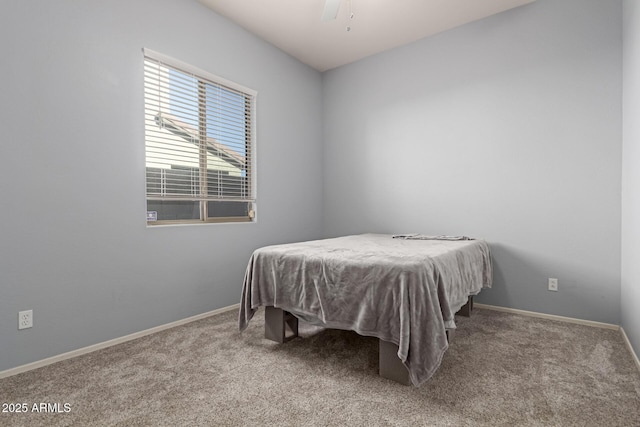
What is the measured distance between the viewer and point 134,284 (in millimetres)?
2449

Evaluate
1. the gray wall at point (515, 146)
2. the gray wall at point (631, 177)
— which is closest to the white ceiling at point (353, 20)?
the gray wall at point (515, 146)

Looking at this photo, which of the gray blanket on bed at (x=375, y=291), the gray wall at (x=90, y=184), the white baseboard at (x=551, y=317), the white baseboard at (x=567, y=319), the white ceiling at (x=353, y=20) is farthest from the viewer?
the white ceiling at (x=353, y=20)

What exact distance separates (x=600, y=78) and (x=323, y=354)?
9.82 feet

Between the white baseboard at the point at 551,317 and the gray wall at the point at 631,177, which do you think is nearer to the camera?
the gray wall at the point at 631,177

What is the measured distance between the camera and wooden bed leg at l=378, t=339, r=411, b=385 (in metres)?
1.75

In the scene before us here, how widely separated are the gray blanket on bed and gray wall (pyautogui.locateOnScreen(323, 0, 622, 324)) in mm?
889

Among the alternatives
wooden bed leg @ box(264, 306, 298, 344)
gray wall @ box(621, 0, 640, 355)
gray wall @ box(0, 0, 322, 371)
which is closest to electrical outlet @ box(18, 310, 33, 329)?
gray wall @ box(0, 0, 322, 371)

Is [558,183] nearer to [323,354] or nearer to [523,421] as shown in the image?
[523,421]

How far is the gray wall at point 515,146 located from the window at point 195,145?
148 cm

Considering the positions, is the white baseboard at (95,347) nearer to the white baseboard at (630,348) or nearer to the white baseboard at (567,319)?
the white baseboard at (567,319)

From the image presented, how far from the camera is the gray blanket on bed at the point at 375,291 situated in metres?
1.65

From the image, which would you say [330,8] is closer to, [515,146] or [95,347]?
[515,146]

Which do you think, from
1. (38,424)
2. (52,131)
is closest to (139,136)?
(52,131)

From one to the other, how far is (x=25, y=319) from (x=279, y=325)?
1.50 m
